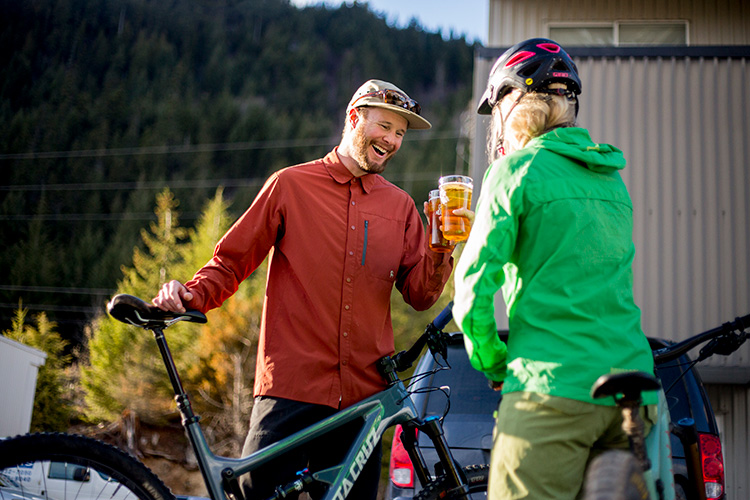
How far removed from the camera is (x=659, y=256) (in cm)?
784

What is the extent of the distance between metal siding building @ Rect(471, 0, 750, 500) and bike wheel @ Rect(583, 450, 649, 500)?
636cm

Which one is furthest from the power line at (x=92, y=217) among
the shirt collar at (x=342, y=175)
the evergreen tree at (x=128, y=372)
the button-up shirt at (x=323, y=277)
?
the button-up shirt at (x=323, y=277)

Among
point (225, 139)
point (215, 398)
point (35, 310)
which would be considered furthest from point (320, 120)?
point (215, 398)

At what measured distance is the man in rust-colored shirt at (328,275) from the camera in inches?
106

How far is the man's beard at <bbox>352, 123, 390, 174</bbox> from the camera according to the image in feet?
10.1

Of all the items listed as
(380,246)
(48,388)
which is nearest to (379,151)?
(380,246)

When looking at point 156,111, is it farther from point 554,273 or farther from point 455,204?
point 554,273

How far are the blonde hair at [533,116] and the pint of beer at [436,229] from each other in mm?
658

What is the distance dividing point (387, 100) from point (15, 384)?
827 inches

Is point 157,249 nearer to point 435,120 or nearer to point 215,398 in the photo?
point 215,398

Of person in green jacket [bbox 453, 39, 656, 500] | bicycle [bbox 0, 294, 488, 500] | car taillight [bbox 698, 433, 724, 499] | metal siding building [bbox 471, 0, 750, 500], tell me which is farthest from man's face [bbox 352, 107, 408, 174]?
metal siding building [bbox 471, 0, 750, 500]

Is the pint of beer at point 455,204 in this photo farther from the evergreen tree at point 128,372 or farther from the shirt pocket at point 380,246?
the evergreen tree at point 128,372

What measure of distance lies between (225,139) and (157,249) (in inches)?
2062

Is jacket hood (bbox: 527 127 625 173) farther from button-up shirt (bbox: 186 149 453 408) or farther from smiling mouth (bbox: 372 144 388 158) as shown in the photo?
smiling mouth (bbox: 372 144 388 158)
